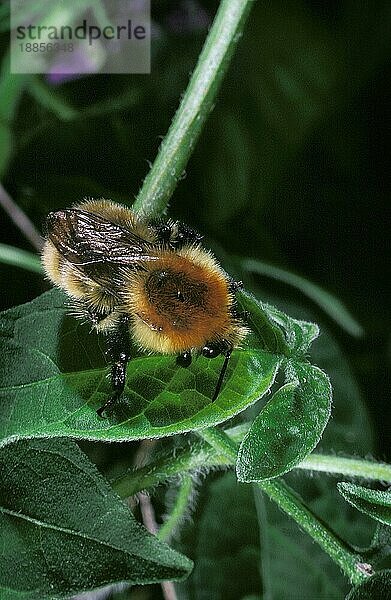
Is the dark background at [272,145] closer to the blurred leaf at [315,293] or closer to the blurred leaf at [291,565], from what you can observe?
the blurred leaf at [315,293]

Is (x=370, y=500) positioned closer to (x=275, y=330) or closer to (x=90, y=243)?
(x=275, y=330)

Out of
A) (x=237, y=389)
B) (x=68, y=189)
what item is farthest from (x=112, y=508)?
(x=68, y=189)

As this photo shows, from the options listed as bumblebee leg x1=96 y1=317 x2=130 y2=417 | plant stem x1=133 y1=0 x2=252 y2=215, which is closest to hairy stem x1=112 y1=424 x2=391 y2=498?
bumblebee leg x1=96 y1=317 x2=130 y2=417

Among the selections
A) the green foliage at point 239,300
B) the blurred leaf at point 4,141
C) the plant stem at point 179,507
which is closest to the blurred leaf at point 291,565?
the green foliage at point 239,300

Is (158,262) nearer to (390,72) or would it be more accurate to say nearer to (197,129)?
(197,129)

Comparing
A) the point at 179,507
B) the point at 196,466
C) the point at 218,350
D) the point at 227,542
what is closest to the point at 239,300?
the point at 218,350
